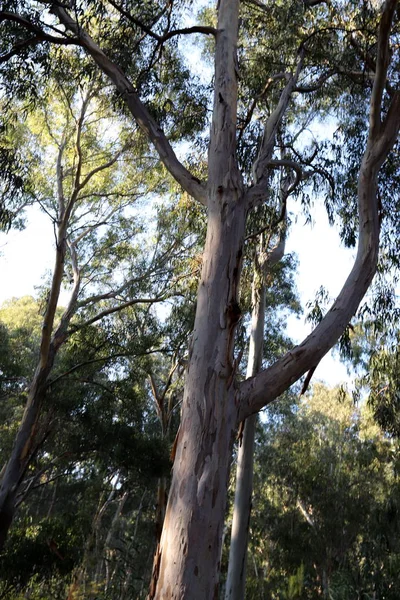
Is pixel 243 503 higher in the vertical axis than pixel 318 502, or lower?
lower

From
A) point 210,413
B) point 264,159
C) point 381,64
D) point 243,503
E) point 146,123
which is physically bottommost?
point 210,413

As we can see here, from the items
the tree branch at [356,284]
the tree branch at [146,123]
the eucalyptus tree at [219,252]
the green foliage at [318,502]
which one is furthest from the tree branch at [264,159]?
the green foliage at [318,502]

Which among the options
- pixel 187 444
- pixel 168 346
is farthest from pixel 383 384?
pixel 187 444

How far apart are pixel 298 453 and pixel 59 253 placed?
30.7 feet

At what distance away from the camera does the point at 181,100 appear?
6.54 metres

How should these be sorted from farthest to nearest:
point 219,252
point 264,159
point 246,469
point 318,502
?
point 318,502 → point 246,469 → point 264,159 → point 219,252

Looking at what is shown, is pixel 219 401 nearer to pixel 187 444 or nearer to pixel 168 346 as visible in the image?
pixel 187 444

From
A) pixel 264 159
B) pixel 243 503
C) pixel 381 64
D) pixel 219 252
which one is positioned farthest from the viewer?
pixel 243 503

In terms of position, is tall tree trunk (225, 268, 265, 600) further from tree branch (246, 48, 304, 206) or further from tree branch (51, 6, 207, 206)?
tree branch (51, 6, 207, 206)

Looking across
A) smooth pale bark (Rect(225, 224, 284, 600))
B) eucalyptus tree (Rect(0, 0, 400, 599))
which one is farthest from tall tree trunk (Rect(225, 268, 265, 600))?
eucalyptus tree (Rect(0, 0, 400, 599))

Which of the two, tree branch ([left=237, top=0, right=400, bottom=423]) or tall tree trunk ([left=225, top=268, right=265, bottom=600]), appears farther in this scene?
tall tree trunk ([left=225, top=268, right=265, bottom=600])

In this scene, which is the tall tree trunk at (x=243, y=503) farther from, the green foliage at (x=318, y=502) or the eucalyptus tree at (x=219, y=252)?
the green foliage at (x=318, y=502)

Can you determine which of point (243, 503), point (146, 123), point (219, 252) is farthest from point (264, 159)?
point (243, 503)

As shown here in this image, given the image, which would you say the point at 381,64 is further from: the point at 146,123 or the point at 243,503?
the point at 243,503
